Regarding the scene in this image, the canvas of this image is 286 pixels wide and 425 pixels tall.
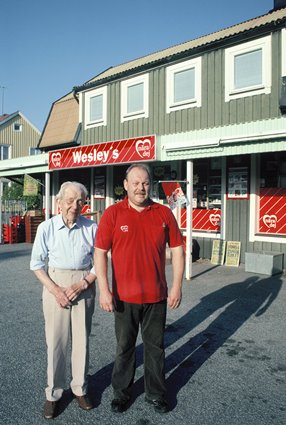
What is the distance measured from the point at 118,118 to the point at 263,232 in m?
5.89

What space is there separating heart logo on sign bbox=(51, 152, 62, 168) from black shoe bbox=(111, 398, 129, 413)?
372 inches

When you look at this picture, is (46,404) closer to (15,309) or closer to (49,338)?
(49,338)

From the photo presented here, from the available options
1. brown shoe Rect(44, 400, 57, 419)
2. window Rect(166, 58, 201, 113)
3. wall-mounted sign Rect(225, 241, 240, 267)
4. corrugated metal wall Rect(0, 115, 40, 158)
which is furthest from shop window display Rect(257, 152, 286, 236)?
corrugated metal wall Rect(0, 115, 40, 158)

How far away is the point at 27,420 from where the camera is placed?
3105 millimetres

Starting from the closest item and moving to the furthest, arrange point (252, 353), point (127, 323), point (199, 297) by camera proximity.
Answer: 1. point (127, 323)
2. point (252, 353)
3. point (199, 297)

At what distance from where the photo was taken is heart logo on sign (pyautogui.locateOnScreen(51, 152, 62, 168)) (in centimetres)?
1196

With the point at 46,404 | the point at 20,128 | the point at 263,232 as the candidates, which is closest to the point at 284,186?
the point at 263,232

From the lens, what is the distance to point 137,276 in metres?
3.25

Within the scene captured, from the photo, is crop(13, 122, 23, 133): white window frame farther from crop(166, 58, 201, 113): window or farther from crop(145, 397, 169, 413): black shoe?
crop(145, 397, 169, 413): black shoe

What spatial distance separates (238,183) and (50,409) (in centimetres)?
784

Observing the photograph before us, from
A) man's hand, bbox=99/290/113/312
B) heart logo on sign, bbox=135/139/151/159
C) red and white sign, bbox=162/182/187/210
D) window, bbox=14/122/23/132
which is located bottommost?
man's hand, bbox=99/290/113/312

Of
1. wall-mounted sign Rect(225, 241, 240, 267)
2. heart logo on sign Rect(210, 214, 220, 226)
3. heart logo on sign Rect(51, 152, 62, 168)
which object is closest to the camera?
wall-mounted sign Rect(225, 241, 240, 267)

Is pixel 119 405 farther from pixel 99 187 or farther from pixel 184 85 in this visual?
pixel 99 187

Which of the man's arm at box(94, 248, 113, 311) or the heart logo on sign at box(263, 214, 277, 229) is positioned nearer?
the man's arm at box(94, 248, 113, 311)
